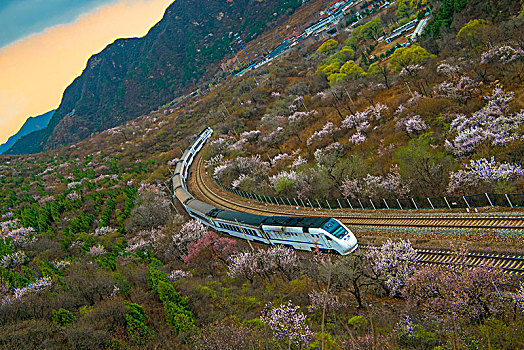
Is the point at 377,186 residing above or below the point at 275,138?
below

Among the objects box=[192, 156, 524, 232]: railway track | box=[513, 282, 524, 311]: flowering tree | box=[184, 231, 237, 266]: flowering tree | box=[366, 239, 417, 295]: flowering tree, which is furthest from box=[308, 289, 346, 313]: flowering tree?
box=[184, 231, 237, 266]: flowering tree

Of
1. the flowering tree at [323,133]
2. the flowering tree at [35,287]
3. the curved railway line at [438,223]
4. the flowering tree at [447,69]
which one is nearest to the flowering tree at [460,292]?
the curved railway line at [438,223]

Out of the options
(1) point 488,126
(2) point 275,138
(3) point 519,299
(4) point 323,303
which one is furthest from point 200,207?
(3) point 519,299

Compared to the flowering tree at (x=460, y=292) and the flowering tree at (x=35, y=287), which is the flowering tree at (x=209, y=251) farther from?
the flowering tree at (x=460, y=292)

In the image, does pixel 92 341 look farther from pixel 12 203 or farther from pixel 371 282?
pixel 12 203

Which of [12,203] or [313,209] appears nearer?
[313,209]

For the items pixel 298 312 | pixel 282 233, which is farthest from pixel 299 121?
pixel 298 312

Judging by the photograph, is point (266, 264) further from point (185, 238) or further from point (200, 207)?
point (200, 207)
